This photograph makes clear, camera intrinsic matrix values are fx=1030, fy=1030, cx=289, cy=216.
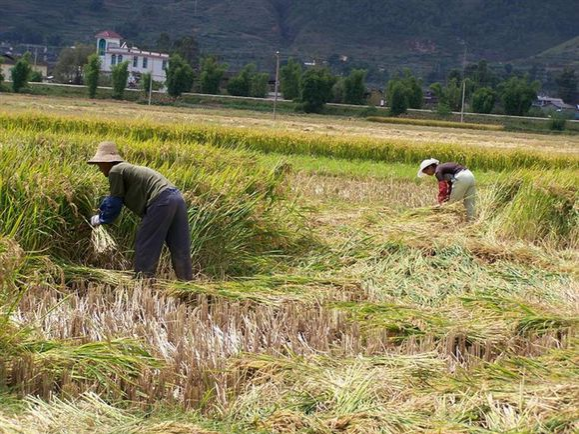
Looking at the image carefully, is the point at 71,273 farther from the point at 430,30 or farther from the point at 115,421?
the point at 430,30

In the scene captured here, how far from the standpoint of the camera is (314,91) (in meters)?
79.9

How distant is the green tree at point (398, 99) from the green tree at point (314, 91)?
17.6 ft

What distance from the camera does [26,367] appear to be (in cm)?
581

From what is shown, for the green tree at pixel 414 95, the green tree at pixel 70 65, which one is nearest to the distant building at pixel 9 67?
the green tree at pixel 70 65

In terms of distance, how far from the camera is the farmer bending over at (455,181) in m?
12.5

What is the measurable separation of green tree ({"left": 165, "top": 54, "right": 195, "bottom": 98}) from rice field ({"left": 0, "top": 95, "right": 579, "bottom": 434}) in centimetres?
6869

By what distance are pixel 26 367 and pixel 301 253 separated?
4956mm

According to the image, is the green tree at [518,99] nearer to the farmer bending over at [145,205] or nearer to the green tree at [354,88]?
the green tree at [354,88]

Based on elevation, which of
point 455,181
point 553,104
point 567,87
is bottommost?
point 455,181

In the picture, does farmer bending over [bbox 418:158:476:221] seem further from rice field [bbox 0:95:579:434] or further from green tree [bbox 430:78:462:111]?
green tree [bbox 430:78:462:111]

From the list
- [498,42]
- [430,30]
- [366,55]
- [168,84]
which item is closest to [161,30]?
[366,55]

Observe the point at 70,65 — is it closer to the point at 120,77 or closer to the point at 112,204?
the point at 120,77

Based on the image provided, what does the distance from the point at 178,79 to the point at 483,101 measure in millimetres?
26782

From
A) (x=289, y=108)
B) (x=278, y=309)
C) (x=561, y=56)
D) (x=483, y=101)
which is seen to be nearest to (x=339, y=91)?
(x=289, y=108)
